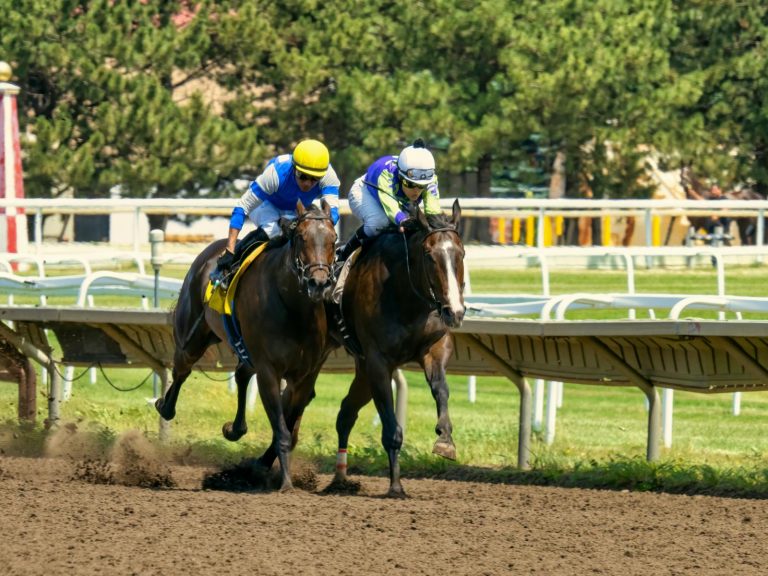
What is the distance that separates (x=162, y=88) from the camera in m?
23.0

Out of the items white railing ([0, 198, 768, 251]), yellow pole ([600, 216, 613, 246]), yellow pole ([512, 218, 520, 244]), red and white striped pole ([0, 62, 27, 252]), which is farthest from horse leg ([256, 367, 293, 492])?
yellow pole ([512, 218, 520, 244])

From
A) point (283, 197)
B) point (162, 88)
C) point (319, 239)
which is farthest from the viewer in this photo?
point (162, 88)

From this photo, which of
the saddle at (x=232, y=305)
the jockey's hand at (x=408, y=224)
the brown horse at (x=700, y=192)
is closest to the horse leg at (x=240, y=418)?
the saddle at (x=232, y=305)

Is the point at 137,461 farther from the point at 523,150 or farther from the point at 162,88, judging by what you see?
the point at 523,150

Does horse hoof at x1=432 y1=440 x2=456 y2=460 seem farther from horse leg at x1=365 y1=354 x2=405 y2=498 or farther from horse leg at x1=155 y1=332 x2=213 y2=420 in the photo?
horse leg at x1=155 y1=332 x2=213 y2=420

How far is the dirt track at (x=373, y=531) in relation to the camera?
599cm

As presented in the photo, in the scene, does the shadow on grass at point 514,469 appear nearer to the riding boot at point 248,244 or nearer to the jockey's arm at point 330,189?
the riding boot at point 248,244

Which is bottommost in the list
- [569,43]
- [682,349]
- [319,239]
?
[682,349]

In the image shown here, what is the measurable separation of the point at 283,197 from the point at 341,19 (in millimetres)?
15429

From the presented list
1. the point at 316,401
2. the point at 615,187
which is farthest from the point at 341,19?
the point at 316,401

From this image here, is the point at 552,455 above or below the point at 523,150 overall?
below

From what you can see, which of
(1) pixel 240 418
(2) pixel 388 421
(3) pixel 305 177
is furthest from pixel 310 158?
(1) pixel 240 418

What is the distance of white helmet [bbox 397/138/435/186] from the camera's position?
8.27 m

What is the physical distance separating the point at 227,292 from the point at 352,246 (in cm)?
74
